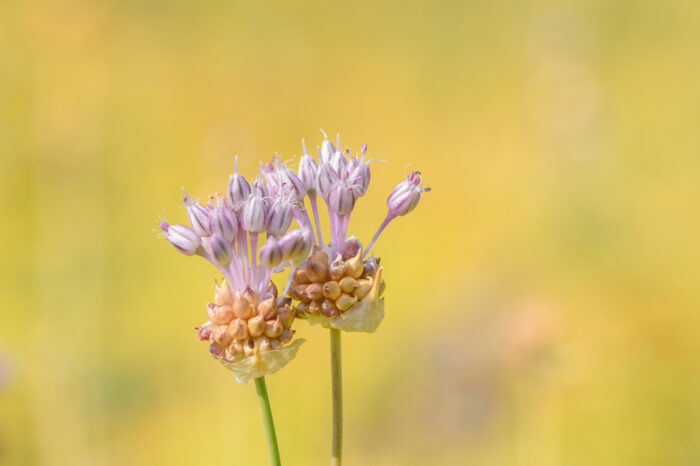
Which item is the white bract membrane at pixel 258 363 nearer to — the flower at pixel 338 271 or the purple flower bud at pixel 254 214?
the flower at pixel 338 271

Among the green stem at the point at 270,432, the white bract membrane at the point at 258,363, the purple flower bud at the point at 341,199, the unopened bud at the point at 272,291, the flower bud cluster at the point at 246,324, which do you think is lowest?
the green stem at the point at 270,432

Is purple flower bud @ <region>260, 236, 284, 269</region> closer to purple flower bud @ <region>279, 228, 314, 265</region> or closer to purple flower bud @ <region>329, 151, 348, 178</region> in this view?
purple flower bud @ <region>279, 228, 314, 265</region>

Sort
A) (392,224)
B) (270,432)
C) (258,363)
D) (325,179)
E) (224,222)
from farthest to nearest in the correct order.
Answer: (392,224), (325,179), (224,222), (258,363), (270,432)

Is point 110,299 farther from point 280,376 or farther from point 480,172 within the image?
point 480,172

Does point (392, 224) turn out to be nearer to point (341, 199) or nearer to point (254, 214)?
point (341, 199)

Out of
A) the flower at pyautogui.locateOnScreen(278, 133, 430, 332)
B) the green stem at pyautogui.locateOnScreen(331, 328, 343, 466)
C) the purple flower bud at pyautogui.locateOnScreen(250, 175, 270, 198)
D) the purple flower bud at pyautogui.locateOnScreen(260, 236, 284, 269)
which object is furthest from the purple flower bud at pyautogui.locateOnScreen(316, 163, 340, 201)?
the green stem at pyautogui.locateOnScreen(331, 328, 343, 466)

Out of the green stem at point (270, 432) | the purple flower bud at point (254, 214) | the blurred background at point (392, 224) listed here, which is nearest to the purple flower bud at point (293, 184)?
the purple flower bud at point (254, 214)

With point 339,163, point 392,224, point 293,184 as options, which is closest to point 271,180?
point 293,184

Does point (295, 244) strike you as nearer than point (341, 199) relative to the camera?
Yes
